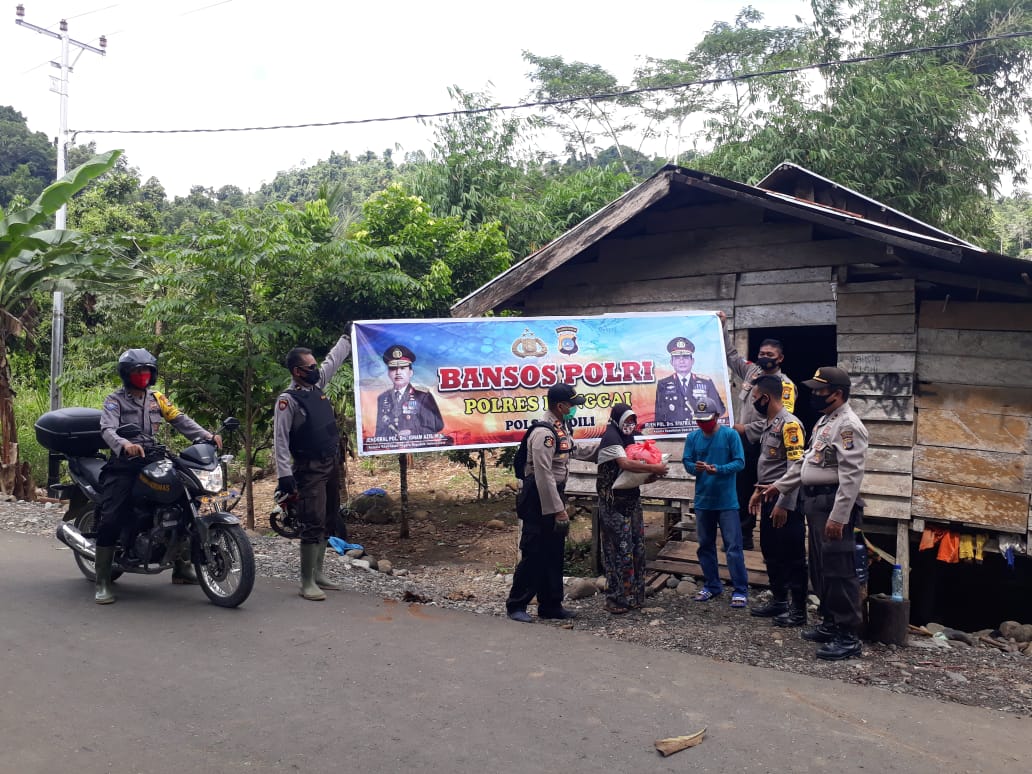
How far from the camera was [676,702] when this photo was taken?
4621mm

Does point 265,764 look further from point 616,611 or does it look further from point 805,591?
point 805,591

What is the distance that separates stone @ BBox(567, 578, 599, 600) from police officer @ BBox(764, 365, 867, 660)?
2.13 metres

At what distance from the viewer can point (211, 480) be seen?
20.1 ft

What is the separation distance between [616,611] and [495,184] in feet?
45.5

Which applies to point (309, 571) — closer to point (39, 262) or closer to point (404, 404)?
point (404, 404)

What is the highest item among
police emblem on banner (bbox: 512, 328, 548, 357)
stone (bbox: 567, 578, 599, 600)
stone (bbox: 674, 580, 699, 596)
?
police emblem on banner (bbox: 512, 328, 548, 357)

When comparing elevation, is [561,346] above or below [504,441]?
above

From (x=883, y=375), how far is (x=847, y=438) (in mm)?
2705

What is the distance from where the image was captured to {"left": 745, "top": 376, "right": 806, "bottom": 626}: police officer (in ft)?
21.0

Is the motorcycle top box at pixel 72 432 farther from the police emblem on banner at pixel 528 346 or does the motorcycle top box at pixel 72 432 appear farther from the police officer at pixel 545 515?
the police emblem on banner at pixel 528 346

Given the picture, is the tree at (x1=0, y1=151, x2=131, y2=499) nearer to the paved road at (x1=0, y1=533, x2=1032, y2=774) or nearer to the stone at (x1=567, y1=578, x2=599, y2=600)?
the paved road at (x1=0, y1=533, x2=1032, y2=774)

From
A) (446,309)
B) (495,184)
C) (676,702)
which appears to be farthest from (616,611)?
(495,184)

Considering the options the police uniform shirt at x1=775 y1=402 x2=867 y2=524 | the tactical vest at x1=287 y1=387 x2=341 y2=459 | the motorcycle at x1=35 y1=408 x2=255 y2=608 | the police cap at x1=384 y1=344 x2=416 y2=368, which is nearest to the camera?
the police uniform shirt at x1=775 y1=402 x2=867 y2=524

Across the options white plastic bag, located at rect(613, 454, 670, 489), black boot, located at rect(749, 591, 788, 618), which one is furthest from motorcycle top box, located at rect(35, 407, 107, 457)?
black boot, located at rect(749, 591, 788, 618)
